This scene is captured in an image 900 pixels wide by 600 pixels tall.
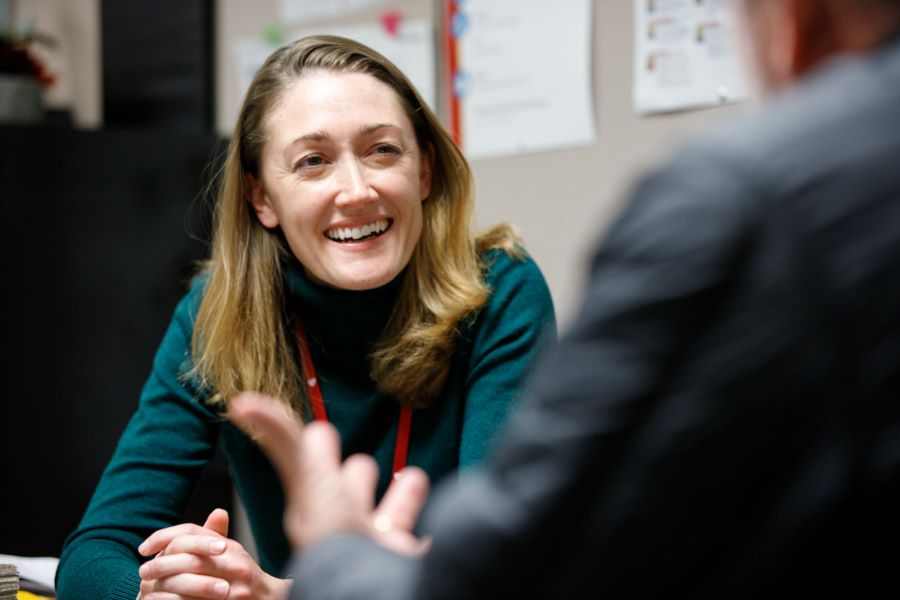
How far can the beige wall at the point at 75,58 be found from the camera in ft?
9.42

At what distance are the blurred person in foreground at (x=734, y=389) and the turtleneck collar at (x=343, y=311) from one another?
0.98 metres

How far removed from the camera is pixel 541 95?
76.4 inches

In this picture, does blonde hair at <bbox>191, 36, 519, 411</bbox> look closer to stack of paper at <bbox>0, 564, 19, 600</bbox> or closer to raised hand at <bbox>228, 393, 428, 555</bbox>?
stack of paper at <bbox>0, 564, 19, 600</bbox>

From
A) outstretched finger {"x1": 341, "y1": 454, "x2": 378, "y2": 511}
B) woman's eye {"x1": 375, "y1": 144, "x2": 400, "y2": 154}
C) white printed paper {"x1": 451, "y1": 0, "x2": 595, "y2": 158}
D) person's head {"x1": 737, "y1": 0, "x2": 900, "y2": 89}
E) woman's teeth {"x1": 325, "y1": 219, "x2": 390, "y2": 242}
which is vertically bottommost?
outstretched finger {"x1": 341, "y1": 454, "x2": 378, "y2": 511}

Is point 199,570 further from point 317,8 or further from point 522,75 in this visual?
point 317,8

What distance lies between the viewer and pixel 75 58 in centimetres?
292

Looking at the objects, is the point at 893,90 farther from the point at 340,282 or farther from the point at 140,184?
the point at 140,184

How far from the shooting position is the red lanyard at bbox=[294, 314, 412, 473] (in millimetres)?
1400

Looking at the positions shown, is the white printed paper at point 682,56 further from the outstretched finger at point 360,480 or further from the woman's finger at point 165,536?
the outstretched finger at point 360,480

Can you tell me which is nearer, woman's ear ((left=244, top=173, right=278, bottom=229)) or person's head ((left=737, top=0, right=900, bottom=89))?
person's head ((left=737, top=0, right=900, bottom=89))

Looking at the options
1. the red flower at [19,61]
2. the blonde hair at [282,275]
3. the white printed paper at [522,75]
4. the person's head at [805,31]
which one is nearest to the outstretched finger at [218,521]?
the blonde hair at [282,275]

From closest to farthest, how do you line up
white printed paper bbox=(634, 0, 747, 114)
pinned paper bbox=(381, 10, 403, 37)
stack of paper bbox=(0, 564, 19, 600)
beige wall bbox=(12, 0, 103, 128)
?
stack of paper bbox=(0, 564, 19, 600) < white printed paper bbox=(634, 0, 747, 114) < pinned paper bbox=(381, 10, 403, 37) < beige wall bbox=(12, 0, 103, 128)

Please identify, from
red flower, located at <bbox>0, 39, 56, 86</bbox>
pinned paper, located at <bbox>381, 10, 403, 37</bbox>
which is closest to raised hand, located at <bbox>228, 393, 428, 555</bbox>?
pinned paper, located at <bbox>381, 10, 403, 37</bbox>

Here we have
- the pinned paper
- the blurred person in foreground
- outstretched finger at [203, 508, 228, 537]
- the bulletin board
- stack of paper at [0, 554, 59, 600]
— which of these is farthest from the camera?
the pinned paper
